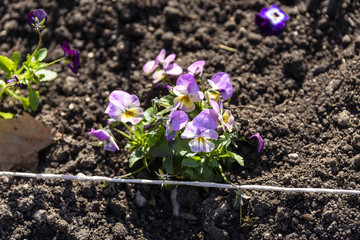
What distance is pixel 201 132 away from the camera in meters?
2.54

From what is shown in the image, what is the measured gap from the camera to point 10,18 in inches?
143

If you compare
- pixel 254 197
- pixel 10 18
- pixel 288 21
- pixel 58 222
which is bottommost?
pixel 58 222

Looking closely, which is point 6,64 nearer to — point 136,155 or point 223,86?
point 136,155

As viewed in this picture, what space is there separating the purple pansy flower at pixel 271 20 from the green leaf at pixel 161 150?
1194 mm

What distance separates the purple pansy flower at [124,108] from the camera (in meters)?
2.75

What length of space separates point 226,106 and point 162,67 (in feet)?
1.70

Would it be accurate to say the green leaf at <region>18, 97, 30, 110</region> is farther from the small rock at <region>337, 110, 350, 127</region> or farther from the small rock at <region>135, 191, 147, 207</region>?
the small rock at <region>337, 110, 350, 127</region>

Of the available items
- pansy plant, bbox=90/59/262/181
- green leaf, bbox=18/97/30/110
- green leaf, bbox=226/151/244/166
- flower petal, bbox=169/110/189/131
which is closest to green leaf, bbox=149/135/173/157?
pansy plant, bbox=90/59/262/181

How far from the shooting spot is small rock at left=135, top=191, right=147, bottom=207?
9.50ft

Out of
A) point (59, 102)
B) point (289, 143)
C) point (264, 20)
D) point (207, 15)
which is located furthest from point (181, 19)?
point (289, 143)

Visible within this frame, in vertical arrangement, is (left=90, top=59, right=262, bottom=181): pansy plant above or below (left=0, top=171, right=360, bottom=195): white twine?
above

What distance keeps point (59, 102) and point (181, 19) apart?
1133mm

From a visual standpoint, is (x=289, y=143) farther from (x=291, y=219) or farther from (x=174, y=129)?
(x=174, y=129)

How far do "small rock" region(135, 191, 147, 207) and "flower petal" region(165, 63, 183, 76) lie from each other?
2.64 ft
